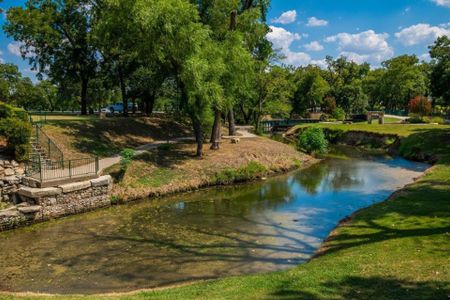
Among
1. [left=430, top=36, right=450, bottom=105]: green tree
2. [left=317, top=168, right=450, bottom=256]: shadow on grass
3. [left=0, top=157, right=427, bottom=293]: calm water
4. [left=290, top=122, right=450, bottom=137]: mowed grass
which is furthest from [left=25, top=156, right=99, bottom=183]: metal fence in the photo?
[left=290, top=122, right=450, bottom=137]: mowed grass

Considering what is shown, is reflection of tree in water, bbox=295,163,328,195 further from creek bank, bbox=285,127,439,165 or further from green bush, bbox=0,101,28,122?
green bush, bbox=0,101,28,122

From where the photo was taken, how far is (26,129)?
68.1 feet

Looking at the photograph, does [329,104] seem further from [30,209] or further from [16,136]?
[30,209]

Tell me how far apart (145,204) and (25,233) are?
20.4 ft

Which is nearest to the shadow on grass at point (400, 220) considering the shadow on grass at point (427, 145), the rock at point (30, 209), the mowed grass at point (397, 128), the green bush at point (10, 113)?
the rock at point (30, 209)

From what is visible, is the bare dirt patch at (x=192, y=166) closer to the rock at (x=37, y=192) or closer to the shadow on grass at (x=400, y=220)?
the rock at (x=37, y=192)

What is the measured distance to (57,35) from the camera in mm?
33125

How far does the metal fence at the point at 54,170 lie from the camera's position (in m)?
19.2

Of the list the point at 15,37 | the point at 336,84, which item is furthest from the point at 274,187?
the point at 336,84

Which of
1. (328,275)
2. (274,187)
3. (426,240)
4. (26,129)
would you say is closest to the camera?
(328,275)

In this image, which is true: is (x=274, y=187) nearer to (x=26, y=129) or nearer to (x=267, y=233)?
(x=267, y=233)

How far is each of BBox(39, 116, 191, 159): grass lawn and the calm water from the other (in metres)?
8.18

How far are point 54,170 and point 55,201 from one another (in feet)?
9.84

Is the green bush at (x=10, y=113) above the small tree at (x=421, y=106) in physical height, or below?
below
